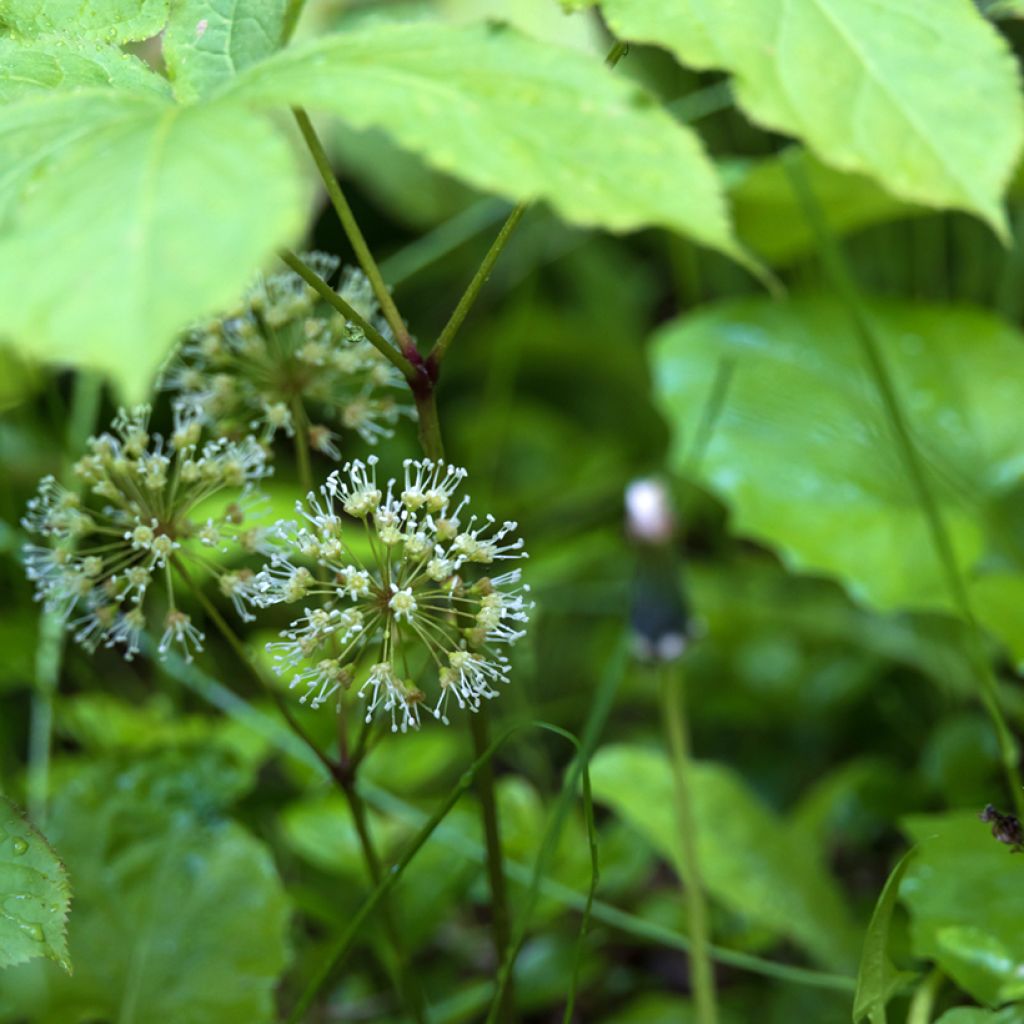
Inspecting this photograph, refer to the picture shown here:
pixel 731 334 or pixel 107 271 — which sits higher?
pixel 107 271

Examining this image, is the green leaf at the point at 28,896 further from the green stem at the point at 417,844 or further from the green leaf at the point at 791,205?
the green leaf at the point at 791,205

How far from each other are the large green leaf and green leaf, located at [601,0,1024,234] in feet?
1.97

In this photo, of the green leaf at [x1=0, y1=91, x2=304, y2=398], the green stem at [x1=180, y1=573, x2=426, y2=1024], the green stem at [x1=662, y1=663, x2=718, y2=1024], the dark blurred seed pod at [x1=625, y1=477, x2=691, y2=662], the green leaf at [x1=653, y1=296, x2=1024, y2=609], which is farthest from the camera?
the green leaf at [x1=653, y1=296, x2=1024, y2=609]

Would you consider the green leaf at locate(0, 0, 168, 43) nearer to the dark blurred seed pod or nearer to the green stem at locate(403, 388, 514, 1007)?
the green stem at locate(403, 388, 514, 1007)

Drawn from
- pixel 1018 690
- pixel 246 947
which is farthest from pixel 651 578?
pixel 1018 690

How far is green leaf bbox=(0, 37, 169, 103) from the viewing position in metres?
0.53

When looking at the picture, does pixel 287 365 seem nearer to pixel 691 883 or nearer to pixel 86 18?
pixel 86 18

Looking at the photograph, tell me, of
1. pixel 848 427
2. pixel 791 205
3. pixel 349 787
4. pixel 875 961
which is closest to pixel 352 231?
pixel 349 787

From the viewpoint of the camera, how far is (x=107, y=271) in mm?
353

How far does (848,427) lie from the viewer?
1205 mm

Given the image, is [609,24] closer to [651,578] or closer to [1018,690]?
[651,578]

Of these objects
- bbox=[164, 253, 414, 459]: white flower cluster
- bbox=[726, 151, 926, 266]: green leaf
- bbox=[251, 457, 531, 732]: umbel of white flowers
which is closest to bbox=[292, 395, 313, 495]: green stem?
bbox=[164, 253, 414, 459]: white flower cluster

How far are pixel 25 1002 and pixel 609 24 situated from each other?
0.69m

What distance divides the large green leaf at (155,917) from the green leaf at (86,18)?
0.52 metres
